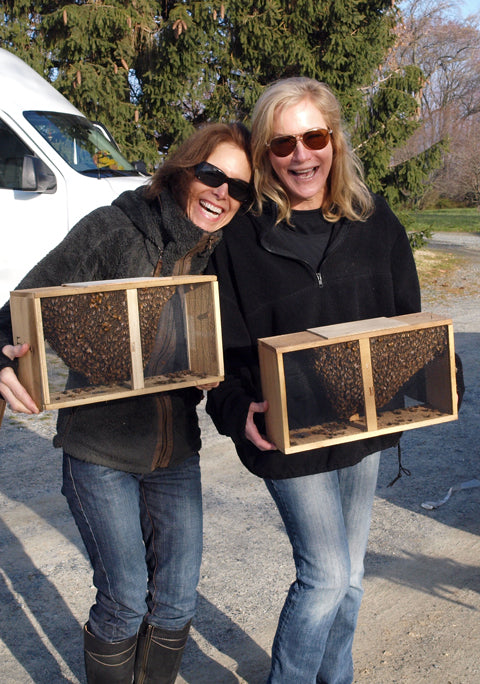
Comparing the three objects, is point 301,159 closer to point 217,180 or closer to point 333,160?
point 333,160

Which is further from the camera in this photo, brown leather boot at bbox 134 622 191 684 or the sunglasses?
brown leather boot at bbox 134 622 191 684

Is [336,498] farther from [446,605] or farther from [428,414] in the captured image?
[446,605]

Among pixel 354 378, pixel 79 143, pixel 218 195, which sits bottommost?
pixel 354 378

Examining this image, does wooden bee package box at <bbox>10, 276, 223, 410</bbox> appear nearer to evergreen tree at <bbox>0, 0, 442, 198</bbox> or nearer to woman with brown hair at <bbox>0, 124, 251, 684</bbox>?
woman with brown hair at <bbox>0, 124, 251, 684</bbox>

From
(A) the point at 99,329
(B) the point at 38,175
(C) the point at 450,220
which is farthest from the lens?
(C) the point at 450,220

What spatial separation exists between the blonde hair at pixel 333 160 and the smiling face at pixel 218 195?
0.18ft

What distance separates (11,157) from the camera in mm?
6930

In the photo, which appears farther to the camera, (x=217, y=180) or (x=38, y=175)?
(x=38, y=175)

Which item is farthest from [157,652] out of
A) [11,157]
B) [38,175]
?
[11,157]

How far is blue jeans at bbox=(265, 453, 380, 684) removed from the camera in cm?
221

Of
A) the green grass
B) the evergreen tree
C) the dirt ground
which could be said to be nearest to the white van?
the dirt ground

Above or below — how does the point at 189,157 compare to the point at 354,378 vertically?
above

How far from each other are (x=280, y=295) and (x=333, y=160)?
0.52m

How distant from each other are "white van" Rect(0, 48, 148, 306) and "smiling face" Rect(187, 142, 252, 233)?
4.44m
